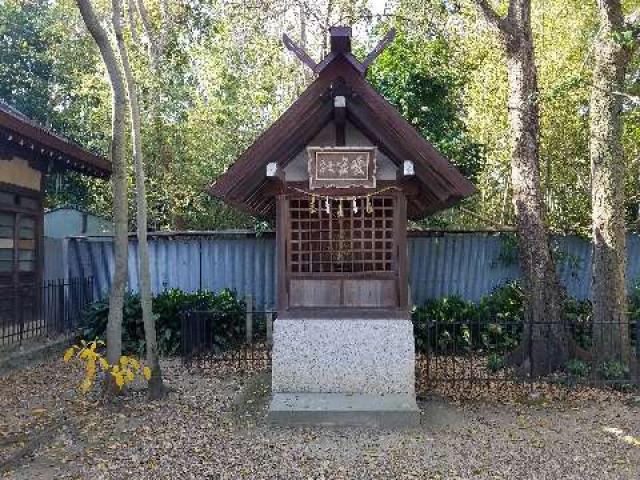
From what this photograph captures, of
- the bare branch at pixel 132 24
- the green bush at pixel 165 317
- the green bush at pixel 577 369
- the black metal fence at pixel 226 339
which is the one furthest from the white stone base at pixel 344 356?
the bare branch at pixel 132 24

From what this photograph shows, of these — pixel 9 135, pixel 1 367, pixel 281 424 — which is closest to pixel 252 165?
pixel 281 424

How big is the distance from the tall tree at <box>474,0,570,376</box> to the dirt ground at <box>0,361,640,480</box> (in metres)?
1.22

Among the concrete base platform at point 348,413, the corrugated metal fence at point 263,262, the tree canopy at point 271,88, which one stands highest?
the tree canopy at point 271,88

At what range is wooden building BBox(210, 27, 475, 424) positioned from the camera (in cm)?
704

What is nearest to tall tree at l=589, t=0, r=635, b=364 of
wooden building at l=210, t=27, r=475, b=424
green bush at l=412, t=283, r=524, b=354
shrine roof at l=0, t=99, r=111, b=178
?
green bush at l=412, t=283, r=524, b=354

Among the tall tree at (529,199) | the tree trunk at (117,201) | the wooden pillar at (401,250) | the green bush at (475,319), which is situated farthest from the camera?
the green bush at (475,319)

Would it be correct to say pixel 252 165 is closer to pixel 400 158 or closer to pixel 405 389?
pixel 400 158

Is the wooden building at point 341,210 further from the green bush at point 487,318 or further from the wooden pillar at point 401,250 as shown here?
the green bush at point 487,318

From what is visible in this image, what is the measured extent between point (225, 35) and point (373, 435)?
13.5 m

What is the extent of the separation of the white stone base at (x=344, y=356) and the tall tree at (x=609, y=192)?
3083mm

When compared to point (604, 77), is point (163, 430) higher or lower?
lower

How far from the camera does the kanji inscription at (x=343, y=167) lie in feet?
24.1

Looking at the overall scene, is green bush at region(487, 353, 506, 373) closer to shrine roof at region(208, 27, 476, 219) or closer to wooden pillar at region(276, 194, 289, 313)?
shrine roof at region(208, 27, 476, 219)

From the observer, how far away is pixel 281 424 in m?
6.83
